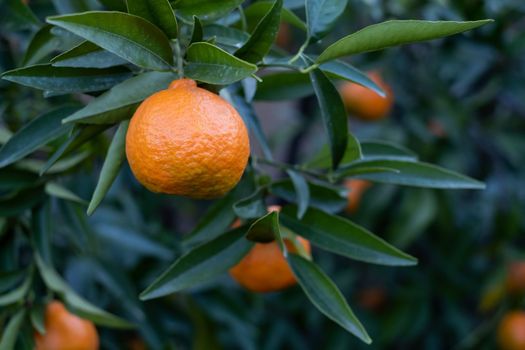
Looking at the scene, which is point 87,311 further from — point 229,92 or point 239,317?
point 239,317

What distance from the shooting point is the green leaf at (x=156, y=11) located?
76 centimetres

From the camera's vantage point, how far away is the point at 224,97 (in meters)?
0.90

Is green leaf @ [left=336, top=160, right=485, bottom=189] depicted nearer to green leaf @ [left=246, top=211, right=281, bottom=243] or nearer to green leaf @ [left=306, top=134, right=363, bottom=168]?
green leaf @ [left=306, top=134, right=363, bottom=168]

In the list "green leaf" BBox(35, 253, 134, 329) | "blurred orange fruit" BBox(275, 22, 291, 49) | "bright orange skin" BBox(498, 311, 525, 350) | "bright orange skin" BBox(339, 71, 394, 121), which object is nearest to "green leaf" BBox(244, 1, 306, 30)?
"green leaf" BBox(35, 253, 134, 329)

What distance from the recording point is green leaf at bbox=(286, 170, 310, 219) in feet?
3.01

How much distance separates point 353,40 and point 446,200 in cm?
124

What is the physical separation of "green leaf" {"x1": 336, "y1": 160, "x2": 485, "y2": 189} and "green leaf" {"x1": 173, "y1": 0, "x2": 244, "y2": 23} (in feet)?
0.91

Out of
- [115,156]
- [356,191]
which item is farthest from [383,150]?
[356,191]

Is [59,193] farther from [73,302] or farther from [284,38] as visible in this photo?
[284,38]

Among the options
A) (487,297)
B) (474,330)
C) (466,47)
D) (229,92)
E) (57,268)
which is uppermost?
(229,92)

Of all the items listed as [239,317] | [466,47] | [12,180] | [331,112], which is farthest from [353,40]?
[466,47]

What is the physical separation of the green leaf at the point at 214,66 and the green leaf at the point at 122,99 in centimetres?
4

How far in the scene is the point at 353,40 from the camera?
77 centimetres

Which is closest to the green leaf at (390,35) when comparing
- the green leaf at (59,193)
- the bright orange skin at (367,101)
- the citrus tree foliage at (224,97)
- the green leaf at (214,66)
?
the citrus tree foliage at (224,97)
